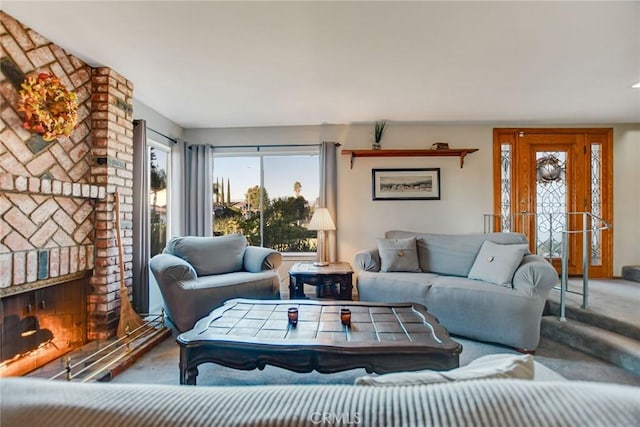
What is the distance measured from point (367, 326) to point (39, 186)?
239cm

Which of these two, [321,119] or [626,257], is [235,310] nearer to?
[321,119]

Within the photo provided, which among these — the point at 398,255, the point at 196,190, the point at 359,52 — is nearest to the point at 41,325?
the point at 196,190

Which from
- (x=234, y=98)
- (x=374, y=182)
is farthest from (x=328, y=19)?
(x=374, y=182)

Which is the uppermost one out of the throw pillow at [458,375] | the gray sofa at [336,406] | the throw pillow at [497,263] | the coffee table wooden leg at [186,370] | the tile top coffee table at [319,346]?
the gray sofa at [336,406]

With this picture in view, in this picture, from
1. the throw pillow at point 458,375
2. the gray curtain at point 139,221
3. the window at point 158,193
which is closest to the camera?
the throw pillow at point 458,375

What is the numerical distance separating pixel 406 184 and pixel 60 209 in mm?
3730

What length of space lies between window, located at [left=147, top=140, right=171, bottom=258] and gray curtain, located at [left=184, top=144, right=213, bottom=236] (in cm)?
24

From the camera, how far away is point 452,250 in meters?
3.47

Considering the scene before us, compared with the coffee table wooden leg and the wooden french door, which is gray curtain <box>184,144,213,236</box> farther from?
the wooden french door

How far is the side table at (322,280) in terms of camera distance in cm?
330

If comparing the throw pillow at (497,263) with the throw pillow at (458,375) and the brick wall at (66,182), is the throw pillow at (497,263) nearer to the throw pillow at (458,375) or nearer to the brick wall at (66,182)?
the throw pillow at (458,375)

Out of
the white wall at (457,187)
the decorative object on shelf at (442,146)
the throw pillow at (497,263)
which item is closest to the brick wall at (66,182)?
the white wall at (457,187)

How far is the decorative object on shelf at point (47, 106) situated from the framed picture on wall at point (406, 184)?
3279 mm

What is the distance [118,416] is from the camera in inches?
22.1
